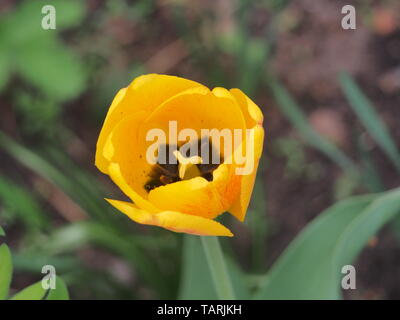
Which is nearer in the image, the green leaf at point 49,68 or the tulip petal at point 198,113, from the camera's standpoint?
the tulip petal at point 198,113

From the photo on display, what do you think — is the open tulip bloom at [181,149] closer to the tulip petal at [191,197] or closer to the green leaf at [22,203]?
the tulip petal at [191,197]

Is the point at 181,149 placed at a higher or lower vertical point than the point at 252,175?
higher

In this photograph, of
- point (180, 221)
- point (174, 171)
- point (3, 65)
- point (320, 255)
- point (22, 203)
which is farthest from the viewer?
point (3, 65)

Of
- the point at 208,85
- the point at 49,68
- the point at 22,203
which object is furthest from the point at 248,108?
the point at 49,68

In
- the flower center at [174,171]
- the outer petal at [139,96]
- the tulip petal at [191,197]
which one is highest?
the outer petal at [139,96]

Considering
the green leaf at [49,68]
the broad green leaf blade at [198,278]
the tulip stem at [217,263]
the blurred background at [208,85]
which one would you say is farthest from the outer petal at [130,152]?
the green leaf at [49,68]

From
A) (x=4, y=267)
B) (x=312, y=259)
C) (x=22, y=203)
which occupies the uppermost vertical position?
(x=22, y=203)

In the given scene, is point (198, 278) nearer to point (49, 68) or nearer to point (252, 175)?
point (252, 175)
